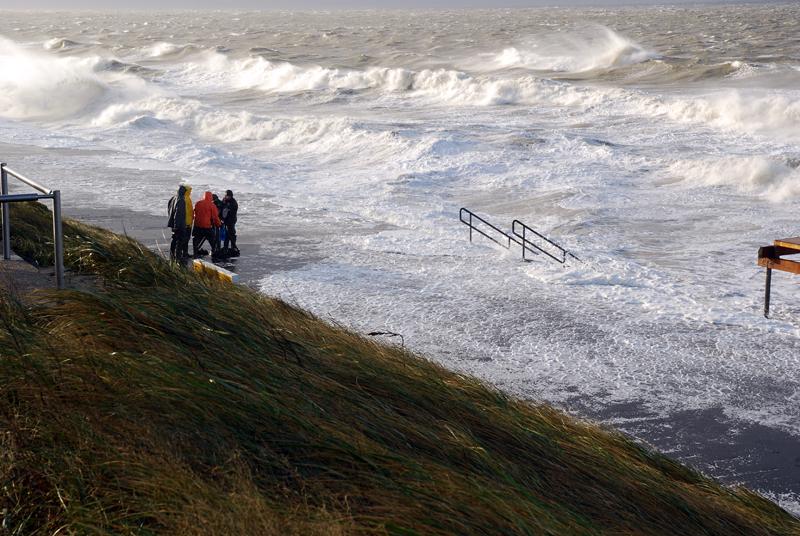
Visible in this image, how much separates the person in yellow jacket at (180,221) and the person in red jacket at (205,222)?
14cm

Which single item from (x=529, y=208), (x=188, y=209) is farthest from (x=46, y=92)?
(x=188, y=209)

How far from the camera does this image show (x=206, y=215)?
15281 millimetres

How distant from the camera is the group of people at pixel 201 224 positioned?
14.9 m

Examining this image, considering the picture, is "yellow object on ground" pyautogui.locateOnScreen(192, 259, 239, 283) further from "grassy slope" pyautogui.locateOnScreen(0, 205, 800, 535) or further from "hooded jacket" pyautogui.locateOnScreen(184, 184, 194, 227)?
"grassy slope" pyautogui.locateOnScreen(0, 205, 800, 535)

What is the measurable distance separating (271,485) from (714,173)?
81.8 feet

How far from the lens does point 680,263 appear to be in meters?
16.8

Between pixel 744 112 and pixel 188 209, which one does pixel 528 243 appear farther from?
pixel 744 112

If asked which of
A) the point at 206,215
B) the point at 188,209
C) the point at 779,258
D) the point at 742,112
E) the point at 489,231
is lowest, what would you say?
the point at 489,231

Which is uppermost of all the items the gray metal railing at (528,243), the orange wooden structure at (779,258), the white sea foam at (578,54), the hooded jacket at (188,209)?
the white sea foam at (578,54)

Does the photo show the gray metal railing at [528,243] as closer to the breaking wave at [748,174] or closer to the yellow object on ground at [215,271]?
the yellow object on ground at [215,271]

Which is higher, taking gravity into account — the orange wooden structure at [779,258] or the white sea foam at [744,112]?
the white sea foam at [744,112]

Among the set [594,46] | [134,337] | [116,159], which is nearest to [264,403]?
[134,337]

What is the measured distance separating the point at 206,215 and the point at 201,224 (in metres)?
0.19

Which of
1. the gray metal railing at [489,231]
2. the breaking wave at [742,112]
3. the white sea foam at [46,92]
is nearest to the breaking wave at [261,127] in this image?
the white sea foam at [46,92]
